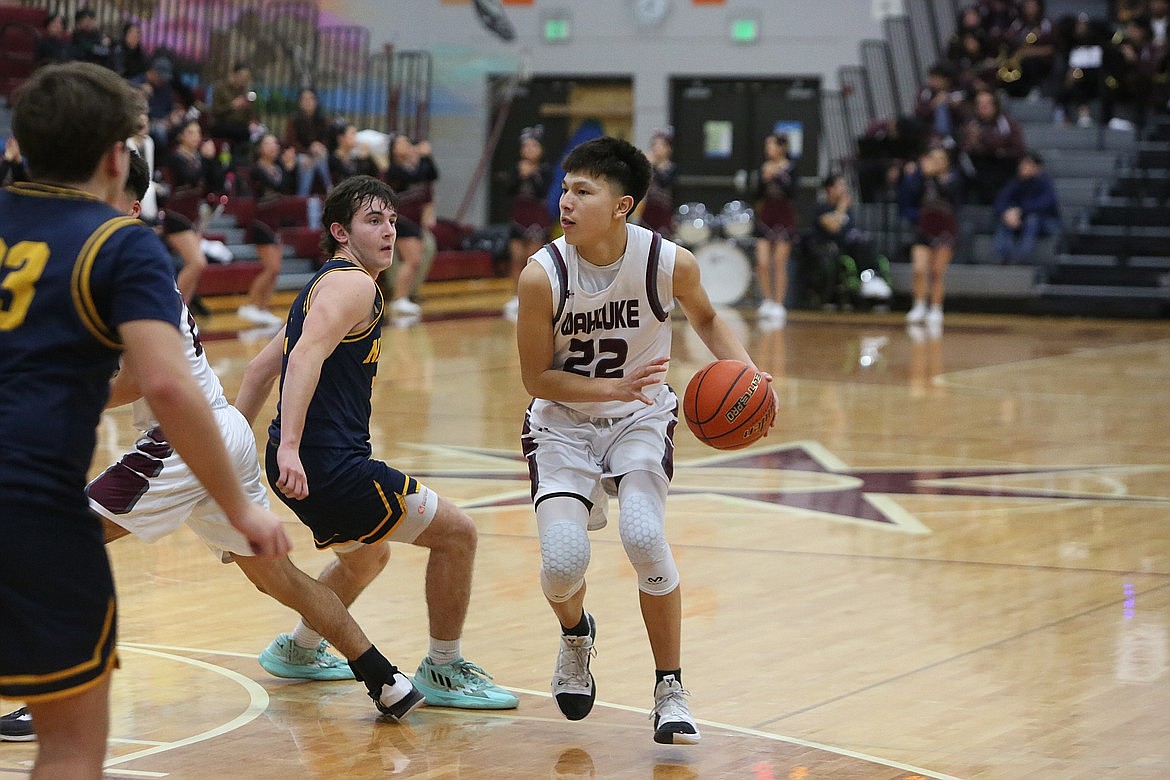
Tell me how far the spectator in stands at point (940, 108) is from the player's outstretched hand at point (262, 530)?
55.1ft

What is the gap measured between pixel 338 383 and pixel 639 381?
2.68ft

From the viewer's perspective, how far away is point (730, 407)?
438 cm

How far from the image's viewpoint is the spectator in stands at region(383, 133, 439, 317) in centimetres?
1666

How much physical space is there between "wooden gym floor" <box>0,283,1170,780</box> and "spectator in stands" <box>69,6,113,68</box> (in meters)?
8.03

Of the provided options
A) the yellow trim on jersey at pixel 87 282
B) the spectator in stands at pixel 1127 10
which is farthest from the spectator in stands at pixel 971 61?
the yellow trim on jersey at pixel 87 282

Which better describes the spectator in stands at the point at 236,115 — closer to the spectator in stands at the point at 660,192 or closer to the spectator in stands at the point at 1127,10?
the spectator in stands at the point at 660,192

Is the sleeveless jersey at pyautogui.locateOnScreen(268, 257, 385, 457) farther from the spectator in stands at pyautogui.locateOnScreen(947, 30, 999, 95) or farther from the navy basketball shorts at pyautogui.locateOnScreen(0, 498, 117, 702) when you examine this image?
the spectator in stands at pyautogui.locateOnScreen(947, 30, 999, 95)

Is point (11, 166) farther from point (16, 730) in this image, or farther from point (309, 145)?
point (16, 730)

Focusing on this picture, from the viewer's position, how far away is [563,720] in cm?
438

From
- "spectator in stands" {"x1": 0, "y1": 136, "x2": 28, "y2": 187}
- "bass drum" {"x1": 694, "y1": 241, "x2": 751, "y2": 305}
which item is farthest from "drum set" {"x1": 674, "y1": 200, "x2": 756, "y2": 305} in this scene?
"spectator in stands" {"x1": 0, "y1": 136, "x2": 28, "y2": 187}

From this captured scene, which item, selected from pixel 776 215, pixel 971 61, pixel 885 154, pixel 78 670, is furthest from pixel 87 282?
pixel 971 61

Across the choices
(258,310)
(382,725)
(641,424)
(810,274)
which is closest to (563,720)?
(382,725)

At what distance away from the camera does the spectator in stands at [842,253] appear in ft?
60.7

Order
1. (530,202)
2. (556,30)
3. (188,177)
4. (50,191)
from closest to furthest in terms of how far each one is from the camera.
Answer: (50,191) → (188,177) → (530,202) → (556,30)
